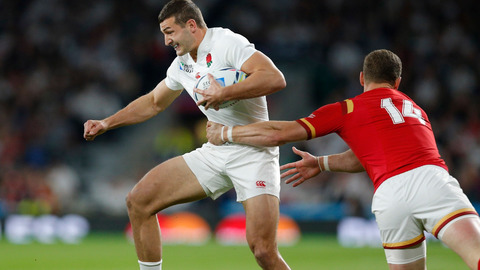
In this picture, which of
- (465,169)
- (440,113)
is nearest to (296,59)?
(440,113)

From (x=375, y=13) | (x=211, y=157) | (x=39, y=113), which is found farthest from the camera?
(x=375, y=13)

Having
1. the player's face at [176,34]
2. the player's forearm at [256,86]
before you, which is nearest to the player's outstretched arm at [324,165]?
the player's forearm at [256,86]

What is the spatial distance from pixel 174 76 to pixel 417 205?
8.94 feet

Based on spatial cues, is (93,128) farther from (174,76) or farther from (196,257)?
(196,257)

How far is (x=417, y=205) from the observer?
197 inches

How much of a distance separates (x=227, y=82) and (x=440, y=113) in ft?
39.9

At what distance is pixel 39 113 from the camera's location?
17625 millimetres

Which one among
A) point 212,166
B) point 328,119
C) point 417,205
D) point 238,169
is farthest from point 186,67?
point 417,205

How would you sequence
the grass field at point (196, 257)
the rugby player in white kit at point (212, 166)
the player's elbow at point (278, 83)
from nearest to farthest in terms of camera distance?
the player's elbow at point (278, 83) → the rugby player in white kit at point (212, 166) → the grass field at point (196, 257)

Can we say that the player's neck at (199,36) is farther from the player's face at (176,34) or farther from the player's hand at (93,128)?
the player's hand at (93,128)

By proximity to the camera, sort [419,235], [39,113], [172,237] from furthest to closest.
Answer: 1. [39,113]
2. [172,237]
3. [419,235]

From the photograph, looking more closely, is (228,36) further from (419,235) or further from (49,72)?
(49,72)

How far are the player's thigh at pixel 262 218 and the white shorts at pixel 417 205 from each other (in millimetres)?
1079

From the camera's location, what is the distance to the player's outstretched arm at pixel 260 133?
5469mm
